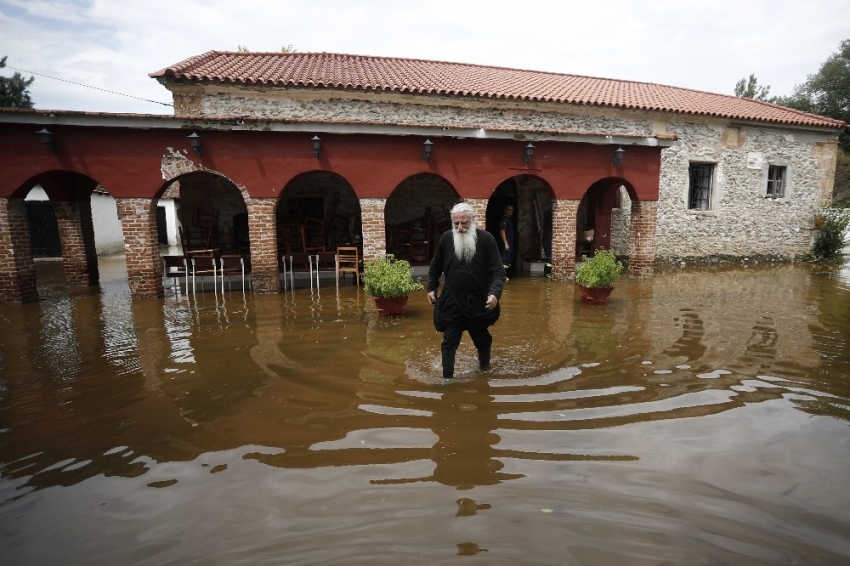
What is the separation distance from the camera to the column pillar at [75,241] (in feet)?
36.0

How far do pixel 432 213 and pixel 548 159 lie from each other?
4.13 metres

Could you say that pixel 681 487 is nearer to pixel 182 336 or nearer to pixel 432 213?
pixel 182 336

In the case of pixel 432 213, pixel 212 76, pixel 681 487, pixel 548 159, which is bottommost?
pixel 681 487

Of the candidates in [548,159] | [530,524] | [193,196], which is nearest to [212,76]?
[193,196]

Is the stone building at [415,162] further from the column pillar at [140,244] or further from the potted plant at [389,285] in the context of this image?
the potted plant at [389,285]

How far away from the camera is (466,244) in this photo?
4656 millimetres

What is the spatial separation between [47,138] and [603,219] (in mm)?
13340

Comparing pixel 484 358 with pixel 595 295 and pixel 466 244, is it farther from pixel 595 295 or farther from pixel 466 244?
pixel 595 295

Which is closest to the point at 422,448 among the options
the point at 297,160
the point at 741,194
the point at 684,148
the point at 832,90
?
the point at 297,160

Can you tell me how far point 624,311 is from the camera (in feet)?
26.1

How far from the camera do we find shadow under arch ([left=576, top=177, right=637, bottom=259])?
1352 centimetres

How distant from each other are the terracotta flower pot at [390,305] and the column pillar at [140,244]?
5165mm

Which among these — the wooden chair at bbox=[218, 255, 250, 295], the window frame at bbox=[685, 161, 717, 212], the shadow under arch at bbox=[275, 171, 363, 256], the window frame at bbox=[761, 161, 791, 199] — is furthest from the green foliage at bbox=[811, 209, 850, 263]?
the wooden chair at bbox=[218, 255, 250, 295]

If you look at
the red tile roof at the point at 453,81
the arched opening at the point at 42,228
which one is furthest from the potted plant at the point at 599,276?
the arched opening at the point at 42,228
